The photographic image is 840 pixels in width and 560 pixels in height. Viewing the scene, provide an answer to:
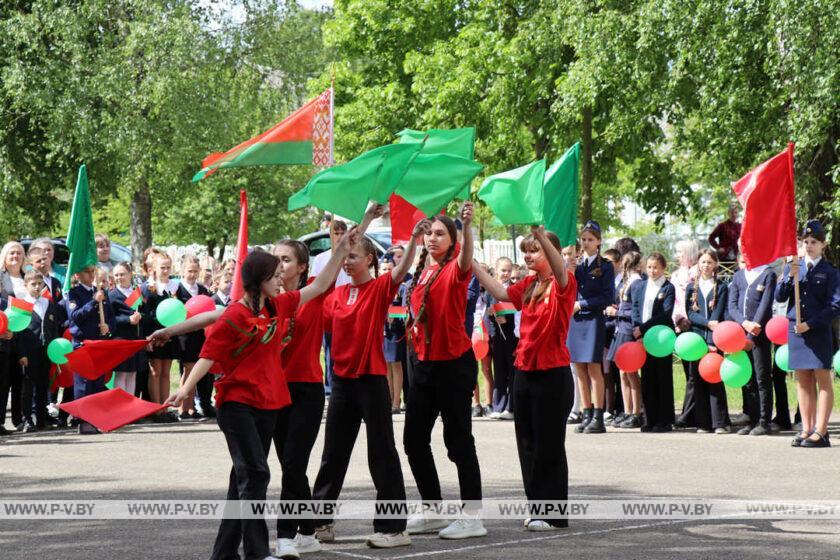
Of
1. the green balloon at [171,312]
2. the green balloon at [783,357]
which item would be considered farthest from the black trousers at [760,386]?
the green balloon at [171,312]

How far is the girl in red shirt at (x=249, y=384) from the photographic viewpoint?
6656 millimetres

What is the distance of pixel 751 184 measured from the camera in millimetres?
12484

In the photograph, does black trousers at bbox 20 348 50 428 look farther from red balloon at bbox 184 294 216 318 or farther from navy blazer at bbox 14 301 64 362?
red balloon at bbox 184 294 216 318

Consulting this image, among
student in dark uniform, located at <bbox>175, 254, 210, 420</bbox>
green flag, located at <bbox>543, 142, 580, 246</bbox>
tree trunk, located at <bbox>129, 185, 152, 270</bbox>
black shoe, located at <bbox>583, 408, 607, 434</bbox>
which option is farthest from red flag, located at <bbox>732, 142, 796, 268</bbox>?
tree trunk, located at <bbox>129, 185, 152, 270</bbox>

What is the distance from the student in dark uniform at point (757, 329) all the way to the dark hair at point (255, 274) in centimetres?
783

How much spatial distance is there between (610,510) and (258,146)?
4.91 m

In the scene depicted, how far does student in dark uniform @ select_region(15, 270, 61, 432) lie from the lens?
14430 mm

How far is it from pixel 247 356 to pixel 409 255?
4.79ft

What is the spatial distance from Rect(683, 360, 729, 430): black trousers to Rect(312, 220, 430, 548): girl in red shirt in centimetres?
700

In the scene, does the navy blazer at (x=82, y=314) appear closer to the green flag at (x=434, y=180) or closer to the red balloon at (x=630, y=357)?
the red balloon at (x=630, y=357)

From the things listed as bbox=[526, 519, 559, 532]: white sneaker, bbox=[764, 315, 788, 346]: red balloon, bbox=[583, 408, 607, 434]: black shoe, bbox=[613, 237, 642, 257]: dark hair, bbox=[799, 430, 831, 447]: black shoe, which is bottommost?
bbox=[526, 519, 559, 532]: white sneaker

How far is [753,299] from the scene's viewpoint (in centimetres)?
1369

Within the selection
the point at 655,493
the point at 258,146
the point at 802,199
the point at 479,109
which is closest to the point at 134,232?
the point at 479,109

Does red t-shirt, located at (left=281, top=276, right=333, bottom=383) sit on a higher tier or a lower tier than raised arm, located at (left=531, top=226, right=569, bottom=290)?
lower
